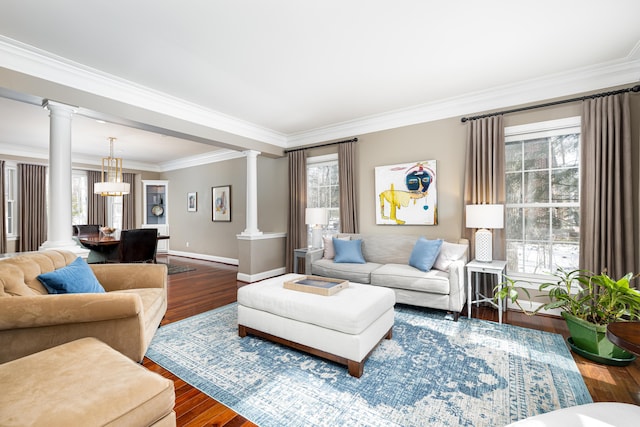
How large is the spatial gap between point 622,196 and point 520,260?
1.12 meters

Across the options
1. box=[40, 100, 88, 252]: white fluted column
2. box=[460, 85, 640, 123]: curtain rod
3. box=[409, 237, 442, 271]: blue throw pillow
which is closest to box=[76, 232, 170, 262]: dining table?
box=[40, 100, 88, 252]: white fluted column

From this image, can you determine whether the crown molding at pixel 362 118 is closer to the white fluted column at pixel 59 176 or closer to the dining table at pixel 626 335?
the white fluted column at pixel 59 176

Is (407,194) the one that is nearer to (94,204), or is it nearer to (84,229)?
(84,229)

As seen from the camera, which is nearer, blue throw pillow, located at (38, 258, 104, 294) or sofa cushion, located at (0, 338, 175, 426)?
sofa cushion, located at (0, 338, 175, 426)

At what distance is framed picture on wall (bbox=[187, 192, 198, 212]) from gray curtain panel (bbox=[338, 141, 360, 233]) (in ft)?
14.5

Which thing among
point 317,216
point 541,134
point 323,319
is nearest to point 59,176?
point 323,319

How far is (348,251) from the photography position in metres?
4.03

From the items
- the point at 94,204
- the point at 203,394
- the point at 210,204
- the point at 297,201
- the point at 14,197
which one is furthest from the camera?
the point at 94,204

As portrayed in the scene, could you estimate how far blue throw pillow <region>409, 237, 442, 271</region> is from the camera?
3.39m

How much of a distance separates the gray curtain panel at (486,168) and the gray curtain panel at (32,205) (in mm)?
8464

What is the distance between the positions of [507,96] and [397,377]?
336 centimetres

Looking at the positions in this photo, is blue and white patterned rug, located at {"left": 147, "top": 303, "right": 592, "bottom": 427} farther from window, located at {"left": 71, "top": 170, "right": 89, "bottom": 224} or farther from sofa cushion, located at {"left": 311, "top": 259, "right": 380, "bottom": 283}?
window, located at {"left": 71, "top": 170, "right": 89, "bottom": 224}

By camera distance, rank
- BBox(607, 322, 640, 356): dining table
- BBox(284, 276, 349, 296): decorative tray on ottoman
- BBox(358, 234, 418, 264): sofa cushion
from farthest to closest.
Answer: BBox(358, 234, 418, 264): sofa cushion → BBox(284, 276, 349, 296): decorative tray on ottoman → BBox(607, 322, 640, 356): dining table

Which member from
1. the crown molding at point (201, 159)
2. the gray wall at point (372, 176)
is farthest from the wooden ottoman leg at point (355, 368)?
the crown molding at point (201, 159)
